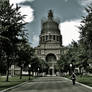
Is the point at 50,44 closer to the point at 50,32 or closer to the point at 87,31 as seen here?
the point at 50,32

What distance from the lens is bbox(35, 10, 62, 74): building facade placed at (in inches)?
5999

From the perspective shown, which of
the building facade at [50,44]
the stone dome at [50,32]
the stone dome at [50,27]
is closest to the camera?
the building facade at [50,44]

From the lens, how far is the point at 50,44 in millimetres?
154750

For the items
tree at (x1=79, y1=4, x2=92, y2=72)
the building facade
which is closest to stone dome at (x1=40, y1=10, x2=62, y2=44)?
the building facade

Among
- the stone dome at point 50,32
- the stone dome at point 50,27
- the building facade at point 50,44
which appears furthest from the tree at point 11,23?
the stone dome at point 50,27

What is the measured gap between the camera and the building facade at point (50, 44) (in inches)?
5999

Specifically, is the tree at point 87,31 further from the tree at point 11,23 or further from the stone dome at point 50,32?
the stone dome at point 50,32

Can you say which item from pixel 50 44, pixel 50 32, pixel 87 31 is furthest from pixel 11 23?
pixel 50 32

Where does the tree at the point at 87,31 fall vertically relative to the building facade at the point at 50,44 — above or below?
below

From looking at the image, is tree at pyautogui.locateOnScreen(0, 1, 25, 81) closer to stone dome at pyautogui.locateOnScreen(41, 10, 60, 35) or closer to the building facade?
the building facade

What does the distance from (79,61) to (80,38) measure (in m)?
21.2

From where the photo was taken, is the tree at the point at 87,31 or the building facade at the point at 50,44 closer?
the tree at the point at 87,31

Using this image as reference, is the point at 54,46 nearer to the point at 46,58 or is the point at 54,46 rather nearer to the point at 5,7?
the point at 46,58

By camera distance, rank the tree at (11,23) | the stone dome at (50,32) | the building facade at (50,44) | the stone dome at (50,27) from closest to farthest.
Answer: the tree at (11,23) < the building facade at (50,44) < the stone dome at (50,32) < the stone dome at (50,27)
